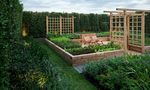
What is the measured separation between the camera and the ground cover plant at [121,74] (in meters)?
5.11

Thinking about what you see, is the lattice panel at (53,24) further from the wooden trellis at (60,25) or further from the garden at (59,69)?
the garden at (59,69)

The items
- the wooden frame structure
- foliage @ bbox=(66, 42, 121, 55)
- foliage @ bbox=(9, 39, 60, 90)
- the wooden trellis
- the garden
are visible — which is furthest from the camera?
the wooden trellis

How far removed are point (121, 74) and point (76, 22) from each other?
1712cm

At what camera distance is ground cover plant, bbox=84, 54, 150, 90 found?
5.11m

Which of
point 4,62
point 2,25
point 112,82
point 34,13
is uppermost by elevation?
point 34,13

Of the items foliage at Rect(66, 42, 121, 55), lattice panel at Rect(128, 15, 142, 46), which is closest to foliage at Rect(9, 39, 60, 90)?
foliage at Rect(66, 42, 121, 55)

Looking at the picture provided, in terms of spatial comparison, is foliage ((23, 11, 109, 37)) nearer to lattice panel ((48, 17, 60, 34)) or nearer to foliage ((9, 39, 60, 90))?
lattice panel ((48, 17, 60, 34))

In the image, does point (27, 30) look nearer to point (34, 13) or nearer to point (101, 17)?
point (34, 13)

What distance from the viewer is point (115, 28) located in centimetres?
1580

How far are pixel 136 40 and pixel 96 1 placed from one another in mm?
6205

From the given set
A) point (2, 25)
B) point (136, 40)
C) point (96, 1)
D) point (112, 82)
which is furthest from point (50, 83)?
point (96, 1)

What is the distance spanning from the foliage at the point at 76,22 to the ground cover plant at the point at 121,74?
45.7 feet

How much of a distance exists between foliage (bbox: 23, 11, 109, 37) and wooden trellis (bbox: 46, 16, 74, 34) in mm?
552

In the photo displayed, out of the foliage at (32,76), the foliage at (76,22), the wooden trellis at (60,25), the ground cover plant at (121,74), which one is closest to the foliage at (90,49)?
the ground cover plant at (121,74)
